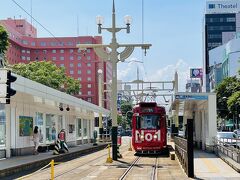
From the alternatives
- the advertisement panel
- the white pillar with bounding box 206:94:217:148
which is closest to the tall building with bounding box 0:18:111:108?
the advertisement panel

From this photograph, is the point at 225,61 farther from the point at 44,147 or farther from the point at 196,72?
the point at 44,147

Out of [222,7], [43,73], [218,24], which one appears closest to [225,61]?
[218,24]

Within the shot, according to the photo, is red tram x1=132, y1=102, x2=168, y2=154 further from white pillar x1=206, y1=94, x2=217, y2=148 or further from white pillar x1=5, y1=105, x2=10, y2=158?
white pillar x1=5, y1=105, x2=10, y2=158

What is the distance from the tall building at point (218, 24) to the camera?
180125 mm

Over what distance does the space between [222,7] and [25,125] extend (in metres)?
163

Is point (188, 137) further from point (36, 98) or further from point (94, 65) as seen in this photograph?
point (94, 65)

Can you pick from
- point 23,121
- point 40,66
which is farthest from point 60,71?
point 23,121

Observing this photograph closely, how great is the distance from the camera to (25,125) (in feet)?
99.9

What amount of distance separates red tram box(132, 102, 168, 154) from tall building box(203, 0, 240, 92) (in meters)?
149

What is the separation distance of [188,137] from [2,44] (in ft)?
115

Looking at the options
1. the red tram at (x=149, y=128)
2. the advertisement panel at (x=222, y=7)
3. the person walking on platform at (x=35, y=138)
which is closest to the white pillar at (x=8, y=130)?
the person walking on platform at (x=35, y=138)

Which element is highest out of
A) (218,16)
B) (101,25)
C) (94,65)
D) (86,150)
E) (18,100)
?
(218,16)

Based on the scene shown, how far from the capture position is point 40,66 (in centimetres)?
8038

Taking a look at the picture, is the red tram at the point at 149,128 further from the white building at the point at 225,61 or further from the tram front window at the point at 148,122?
the white building at the point at 225,61
